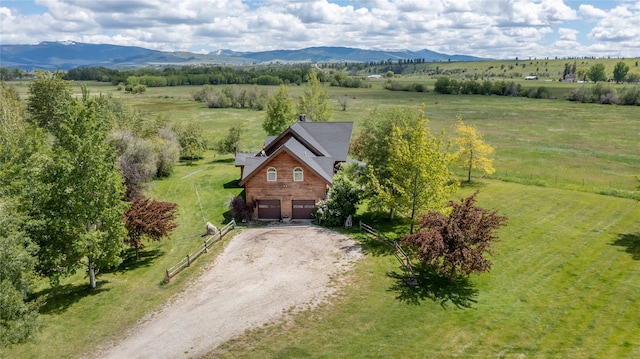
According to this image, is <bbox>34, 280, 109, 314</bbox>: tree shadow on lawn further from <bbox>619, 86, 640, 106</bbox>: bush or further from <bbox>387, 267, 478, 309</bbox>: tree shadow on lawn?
<bbox>619, 86, 640, 106</bbox>: bush

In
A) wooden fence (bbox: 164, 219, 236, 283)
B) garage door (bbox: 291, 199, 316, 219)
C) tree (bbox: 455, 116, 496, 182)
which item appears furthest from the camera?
tree (bbox: 455, 116, 496, 182)

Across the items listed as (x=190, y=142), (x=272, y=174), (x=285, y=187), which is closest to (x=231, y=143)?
(x=190, y=142)

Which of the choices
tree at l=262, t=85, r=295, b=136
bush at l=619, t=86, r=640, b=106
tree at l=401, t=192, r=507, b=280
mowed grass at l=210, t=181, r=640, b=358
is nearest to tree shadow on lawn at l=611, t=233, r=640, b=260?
mowed grass at l=210, t=181, r=640, b=358

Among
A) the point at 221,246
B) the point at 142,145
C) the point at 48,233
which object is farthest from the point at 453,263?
the point at 142,145

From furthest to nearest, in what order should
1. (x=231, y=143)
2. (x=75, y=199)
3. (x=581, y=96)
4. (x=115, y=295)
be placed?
1. (x=581, y=96)
2. (x=231, y=143)
3. (x=115, y=295)
4. (x=75, y=199)

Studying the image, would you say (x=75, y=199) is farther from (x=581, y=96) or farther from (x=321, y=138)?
(x=581, y=96)
